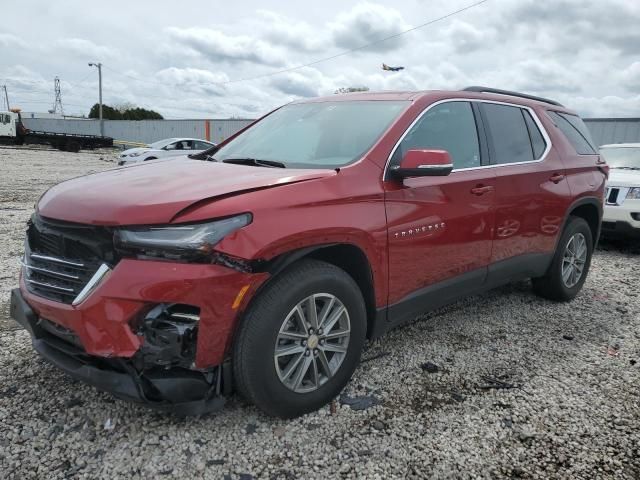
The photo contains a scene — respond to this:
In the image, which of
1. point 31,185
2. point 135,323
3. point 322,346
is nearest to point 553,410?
point 322,346

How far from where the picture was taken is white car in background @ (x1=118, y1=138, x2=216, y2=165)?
17.4m

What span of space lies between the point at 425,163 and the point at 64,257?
6.30 ft

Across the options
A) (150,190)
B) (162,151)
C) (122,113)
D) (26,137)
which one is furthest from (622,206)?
(122,113)

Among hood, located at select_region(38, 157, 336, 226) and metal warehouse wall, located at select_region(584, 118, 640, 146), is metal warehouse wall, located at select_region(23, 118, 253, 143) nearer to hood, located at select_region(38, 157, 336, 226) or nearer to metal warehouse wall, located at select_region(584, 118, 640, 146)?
metal warehouse wall, located at select_region(584, 118, 640, 146)

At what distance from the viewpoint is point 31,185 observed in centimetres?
1246

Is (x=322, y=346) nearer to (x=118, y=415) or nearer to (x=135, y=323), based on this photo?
(x=135, y=323)

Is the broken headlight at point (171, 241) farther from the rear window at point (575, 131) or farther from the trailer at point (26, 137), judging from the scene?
the trailer at point (26, 137)

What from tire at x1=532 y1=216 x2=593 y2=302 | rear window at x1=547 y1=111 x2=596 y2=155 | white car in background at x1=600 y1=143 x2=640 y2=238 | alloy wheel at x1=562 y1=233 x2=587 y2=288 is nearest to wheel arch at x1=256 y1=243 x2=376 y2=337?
tire at x1=532 y1=216 x2=593 y2=302

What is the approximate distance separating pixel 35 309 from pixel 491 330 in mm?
Result: 3204

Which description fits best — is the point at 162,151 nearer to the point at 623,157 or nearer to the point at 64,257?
the point at 623,157

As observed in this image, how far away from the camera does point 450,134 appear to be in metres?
3.35

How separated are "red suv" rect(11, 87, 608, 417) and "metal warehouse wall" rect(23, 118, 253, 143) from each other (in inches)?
1135

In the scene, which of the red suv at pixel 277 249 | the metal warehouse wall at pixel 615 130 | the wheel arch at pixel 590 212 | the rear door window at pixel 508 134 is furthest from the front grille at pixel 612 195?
the metal warehouse wall at pixel 615 130

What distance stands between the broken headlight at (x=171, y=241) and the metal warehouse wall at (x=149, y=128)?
29.8 m
